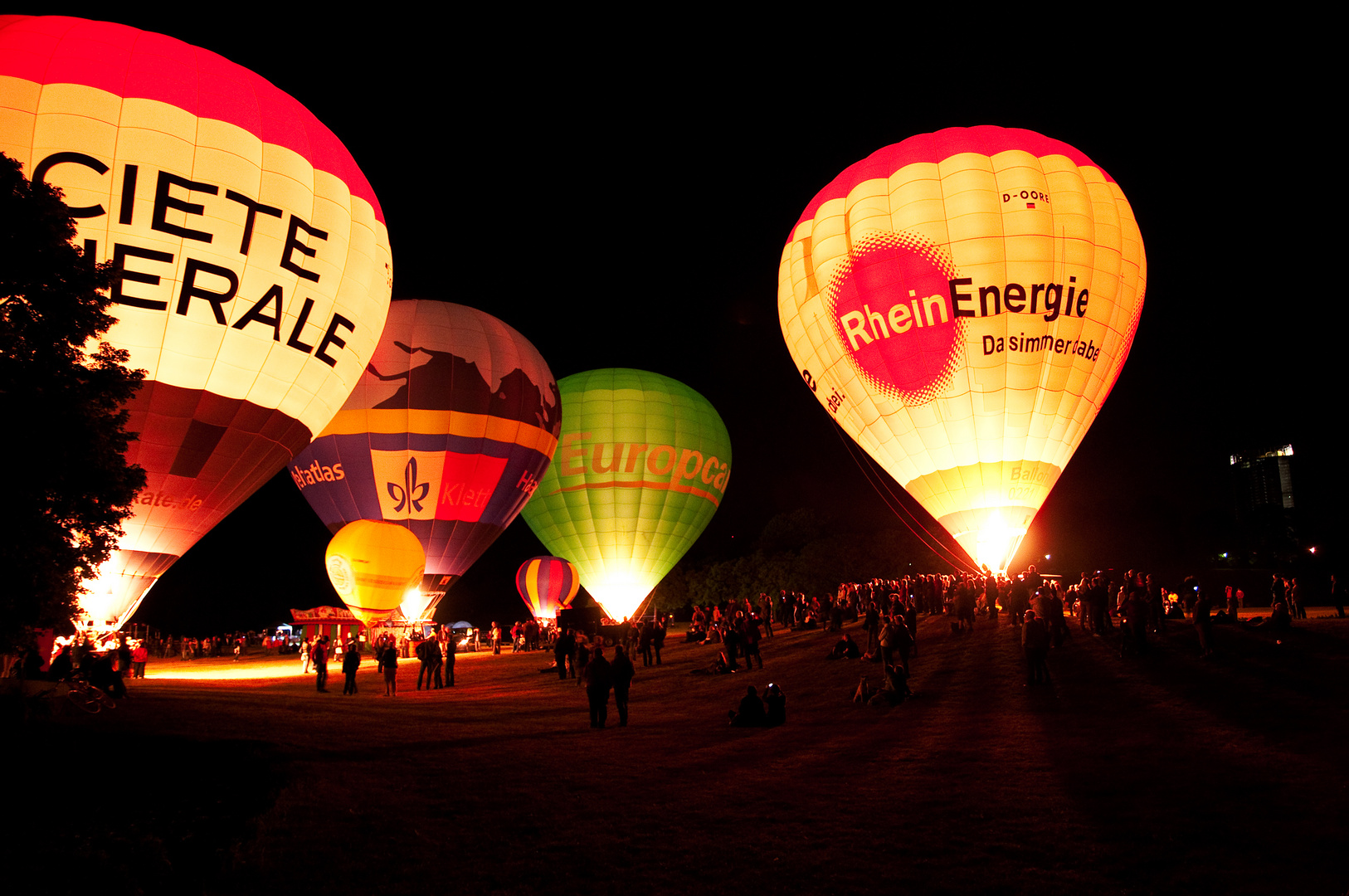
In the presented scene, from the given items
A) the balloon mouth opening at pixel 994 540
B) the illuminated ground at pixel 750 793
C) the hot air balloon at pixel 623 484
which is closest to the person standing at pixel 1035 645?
the illuminated ground at pixel 750 793

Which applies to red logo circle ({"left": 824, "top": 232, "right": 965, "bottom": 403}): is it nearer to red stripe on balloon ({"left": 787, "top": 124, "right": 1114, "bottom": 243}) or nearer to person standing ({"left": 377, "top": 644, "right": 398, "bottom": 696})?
red stripe on balloon ({"left": 787, "top": 124, "right": 1114, "bottom": 243})

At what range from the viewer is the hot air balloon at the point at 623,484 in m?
34.8

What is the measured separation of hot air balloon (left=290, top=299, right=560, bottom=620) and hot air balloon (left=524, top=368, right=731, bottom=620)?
6.29m

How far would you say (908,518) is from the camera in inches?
2574

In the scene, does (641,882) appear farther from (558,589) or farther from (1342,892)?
(558,589)

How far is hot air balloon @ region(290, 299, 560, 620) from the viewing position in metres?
25.7

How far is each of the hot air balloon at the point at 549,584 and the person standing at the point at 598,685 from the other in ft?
89.8

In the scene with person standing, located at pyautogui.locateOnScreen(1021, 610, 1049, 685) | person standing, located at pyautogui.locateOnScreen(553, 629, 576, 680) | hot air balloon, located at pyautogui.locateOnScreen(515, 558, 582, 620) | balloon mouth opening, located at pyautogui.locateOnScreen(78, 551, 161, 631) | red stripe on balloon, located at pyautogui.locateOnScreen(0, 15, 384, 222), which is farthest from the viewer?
hot air balloon, located at pyautogui.locateOnScreen(515, 558, 582, 620)

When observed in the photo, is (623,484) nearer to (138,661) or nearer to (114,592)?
(138,661)

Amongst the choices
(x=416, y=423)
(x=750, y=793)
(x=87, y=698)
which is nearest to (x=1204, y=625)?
(x=750, y=793)

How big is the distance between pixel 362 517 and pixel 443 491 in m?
2.59

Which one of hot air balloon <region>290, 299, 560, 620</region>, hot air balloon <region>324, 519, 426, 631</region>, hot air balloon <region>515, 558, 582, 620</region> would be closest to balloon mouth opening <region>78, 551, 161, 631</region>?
hot air balloon <region>324, 519, 426, 631</region>

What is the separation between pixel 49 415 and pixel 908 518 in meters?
62.3

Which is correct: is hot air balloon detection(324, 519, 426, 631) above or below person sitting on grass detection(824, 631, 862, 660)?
above
